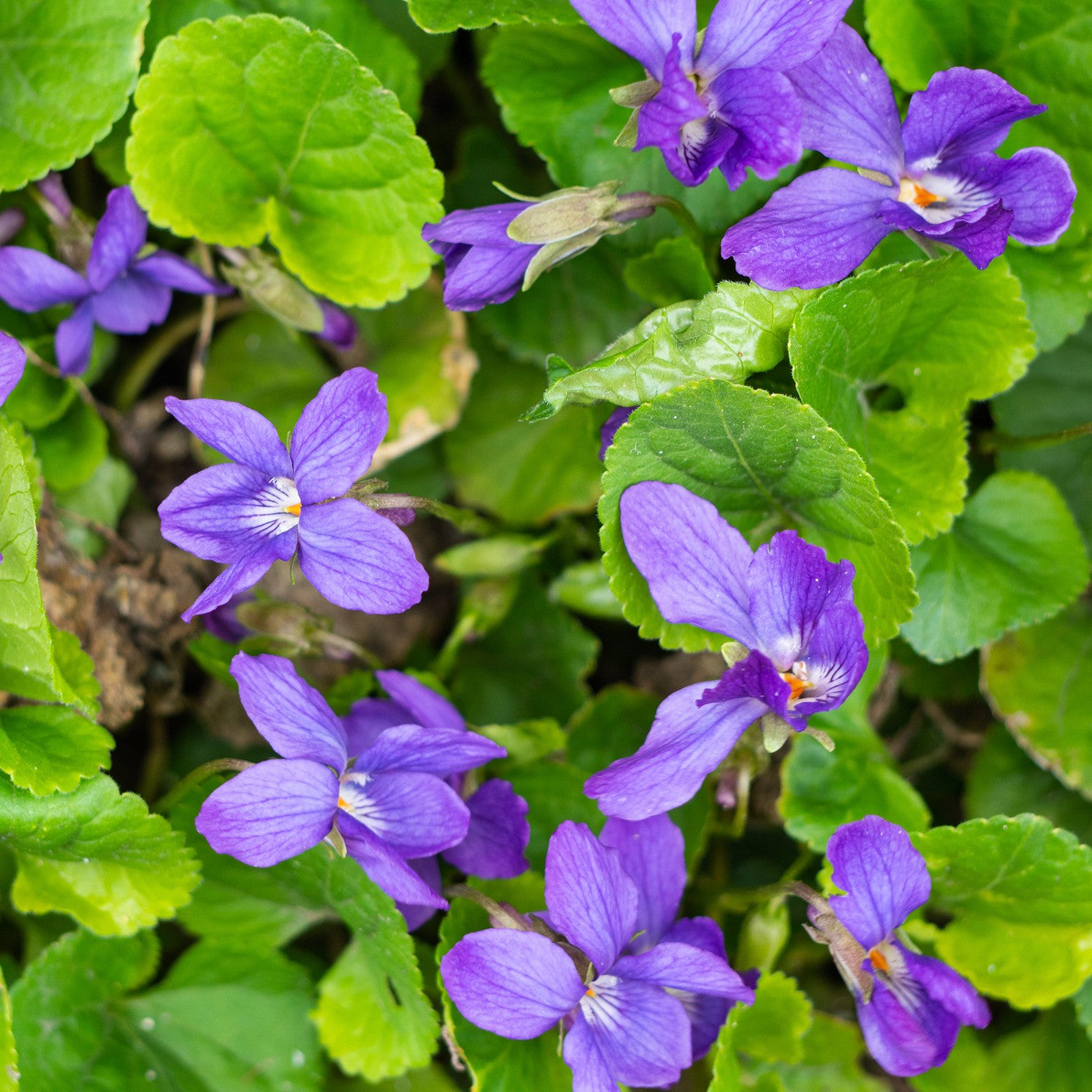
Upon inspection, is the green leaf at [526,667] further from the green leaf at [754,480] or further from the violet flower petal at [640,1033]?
the violet flower petal at [640,1033]

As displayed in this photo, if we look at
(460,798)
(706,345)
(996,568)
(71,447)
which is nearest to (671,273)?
(706,345)

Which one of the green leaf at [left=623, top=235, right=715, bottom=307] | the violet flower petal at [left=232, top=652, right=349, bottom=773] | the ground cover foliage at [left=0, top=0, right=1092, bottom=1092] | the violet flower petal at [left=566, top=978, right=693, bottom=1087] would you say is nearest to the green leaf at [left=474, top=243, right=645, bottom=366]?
→ the ground cover foliage at [left=0, top=0, right=1092, bottom=1092]

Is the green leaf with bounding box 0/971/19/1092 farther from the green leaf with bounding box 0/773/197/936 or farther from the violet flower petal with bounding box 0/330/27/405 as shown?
the violet flower petal with bounding box 0/330/27/405

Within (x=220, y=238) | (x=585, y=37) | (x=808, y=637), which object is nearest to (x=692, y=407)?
(x=808, y=637)

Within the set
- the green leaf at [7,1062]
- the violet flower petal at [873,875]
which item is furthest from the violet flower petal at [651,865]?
the green leaf at [7,1062]

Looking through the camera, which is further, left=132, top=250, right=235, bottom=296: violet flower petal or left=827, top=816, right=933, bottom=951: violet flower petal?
left=132, top=250, right=235, bottom=296: violet flower petal

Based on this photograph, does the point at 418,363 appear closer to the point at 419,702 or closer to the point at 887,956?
the point at 419,702
